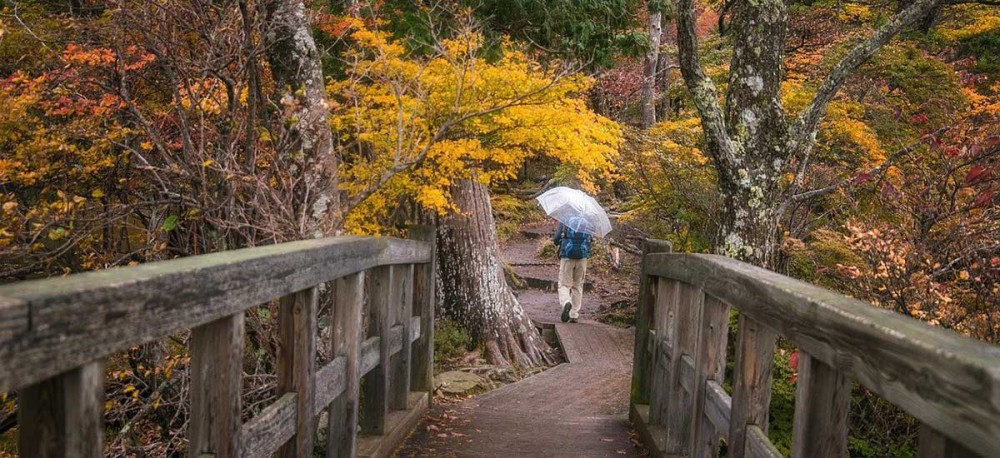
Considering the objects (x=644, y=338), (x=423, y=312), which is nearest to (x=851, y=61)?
(x=644, y=338)

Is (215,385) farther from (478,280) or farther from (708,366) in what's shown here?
(478,280)

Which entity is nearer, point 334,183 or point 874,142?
point 334,183

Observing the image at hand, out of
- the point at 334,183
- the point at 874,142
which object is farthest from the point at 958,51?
the point at 334,183

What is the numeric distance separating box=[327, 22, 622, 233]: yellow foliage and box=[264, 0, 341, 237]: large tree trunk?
34 cm

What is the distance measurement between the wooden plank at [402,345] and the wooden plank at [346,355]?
1328 millimetres

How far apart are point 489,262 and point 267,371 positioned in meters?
5.74

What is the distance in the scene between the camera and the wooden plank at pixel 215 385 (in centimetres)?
240

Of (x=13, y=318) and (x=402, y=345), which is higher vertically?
(x=13, y=318)

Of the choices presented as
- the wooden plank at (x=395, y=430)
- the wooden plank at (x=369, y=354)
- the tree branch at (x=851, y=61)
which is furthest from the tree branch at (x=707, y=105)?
the wooden plank at (x=369, y=354)

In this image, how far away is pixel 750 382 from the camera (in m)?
3.14

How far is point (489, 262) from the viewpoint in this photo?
462 inches

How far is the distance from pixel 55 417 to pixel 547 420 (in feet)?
16.5

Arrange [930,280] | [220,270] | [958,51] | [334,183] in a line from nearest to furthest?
[220,270], [930,280], [334,183], [958,51]

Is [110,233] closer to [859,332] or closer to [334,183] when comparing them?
[334,183]
